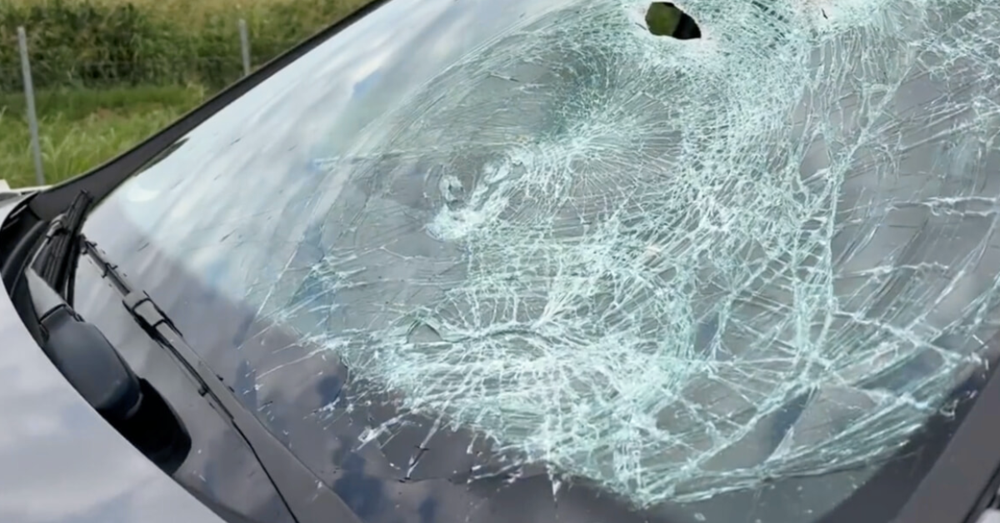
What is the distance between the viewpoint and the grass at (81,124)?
6.72 metres

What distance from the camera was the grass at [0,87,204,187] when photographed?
672cm

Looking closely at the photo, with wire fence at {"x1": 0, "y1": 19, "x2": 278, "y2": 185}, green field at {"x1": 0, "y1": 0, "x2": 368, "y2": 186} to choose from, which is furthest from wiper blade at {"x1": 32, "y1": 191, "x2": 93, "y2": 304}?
wire fence at {"x1": 0, "y1": 19, "x2": 278, "y2": 185}

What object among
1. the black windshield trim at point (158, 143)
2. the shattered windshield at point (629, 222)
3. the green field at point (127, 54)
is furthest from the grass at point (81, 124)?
the shattered windshield at point (629, 222)

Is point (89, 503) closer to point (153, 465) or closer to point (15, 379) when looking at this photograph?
point (153, 465)

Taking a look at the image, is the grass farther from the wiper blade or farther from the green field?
the wiper blade

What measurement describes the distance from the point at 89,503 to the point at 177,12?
9783mm

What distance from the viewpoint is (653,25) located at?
1844 mm

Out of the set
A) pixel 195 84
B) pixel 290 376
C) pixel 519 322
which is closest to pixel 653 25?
pixel 519 322

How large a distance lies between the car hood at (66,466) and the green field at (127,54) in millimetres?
6575

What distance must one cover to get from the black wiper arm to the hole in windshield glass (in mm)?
994

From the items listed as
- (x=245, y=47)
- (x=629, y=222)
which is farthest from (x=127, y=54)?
(x=629, y=222)

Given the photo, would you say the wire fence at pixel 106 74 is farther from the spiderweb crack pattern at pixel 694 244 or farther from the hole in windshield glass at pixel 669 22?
the spiderweb crack pattern at pixel 694 244

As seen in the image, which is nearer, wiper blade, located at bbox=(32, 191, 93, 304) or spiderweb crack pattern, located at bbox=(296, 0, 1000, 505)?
spiderweb crack pattern, located at bbox=(296, 0, 1000, 505)

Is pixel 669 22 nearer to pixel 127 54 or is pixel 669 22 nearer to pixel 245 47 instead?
pixel 245 47
